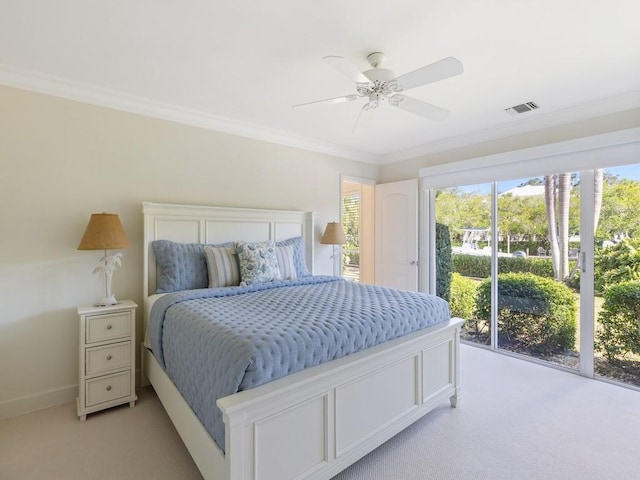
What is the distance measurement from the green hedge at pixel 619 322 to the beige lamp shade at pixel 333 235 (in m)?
2.64

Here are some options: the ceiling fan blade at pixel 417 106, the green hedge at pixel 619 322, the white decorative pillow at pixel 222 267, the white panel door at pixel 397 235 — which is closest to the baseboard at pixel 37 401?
the white decorative pillow at pixel 222 267

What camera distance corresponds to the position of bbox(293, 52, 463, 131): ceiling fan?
172cm

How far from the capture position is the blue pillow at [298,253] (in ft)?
11.0

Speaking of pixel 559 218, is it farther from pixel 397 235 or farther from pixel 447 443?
pixel 447 443

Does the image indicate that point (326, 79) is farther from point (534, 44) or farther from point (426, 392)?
point (426, 392)

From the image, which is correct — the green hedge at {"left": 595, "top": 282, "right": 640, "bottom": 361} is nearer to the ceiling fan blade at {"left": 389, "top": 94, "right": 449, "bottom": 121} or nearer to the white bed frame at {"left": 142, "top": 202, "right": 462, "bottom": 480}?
the white bed frame at {"left": 142, "top": 202, "right": 462, "bottom": 480}

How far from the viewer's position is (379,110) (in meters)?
3.05

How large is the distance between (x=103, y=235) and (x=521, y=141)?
398cm

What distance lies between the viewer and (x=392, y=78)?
79.0 inches

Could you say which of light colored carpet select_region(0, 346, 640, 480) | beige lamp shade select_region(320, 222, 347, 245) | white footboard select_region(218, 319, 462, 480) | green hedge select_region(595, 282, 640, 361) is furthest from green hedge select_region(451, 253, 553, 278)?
white footboard select_region(218, 319, 462, 480)

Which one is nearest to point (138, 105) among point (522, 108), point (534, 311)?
point (522, 108)

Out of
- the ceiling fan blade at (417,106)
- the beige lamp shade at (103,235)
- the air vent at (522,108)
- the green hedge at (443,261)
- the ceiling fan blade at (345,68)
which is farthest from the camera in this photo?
the green hedge at (443,261)

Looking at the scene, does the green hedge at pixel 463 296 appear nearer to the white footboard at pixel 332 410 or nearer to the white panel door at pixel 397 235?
the white panel door at pixel 397 235

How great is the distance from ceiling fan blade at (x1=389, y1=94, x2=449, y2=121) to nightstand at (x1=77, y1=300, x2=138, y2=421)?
2470 millimetres
